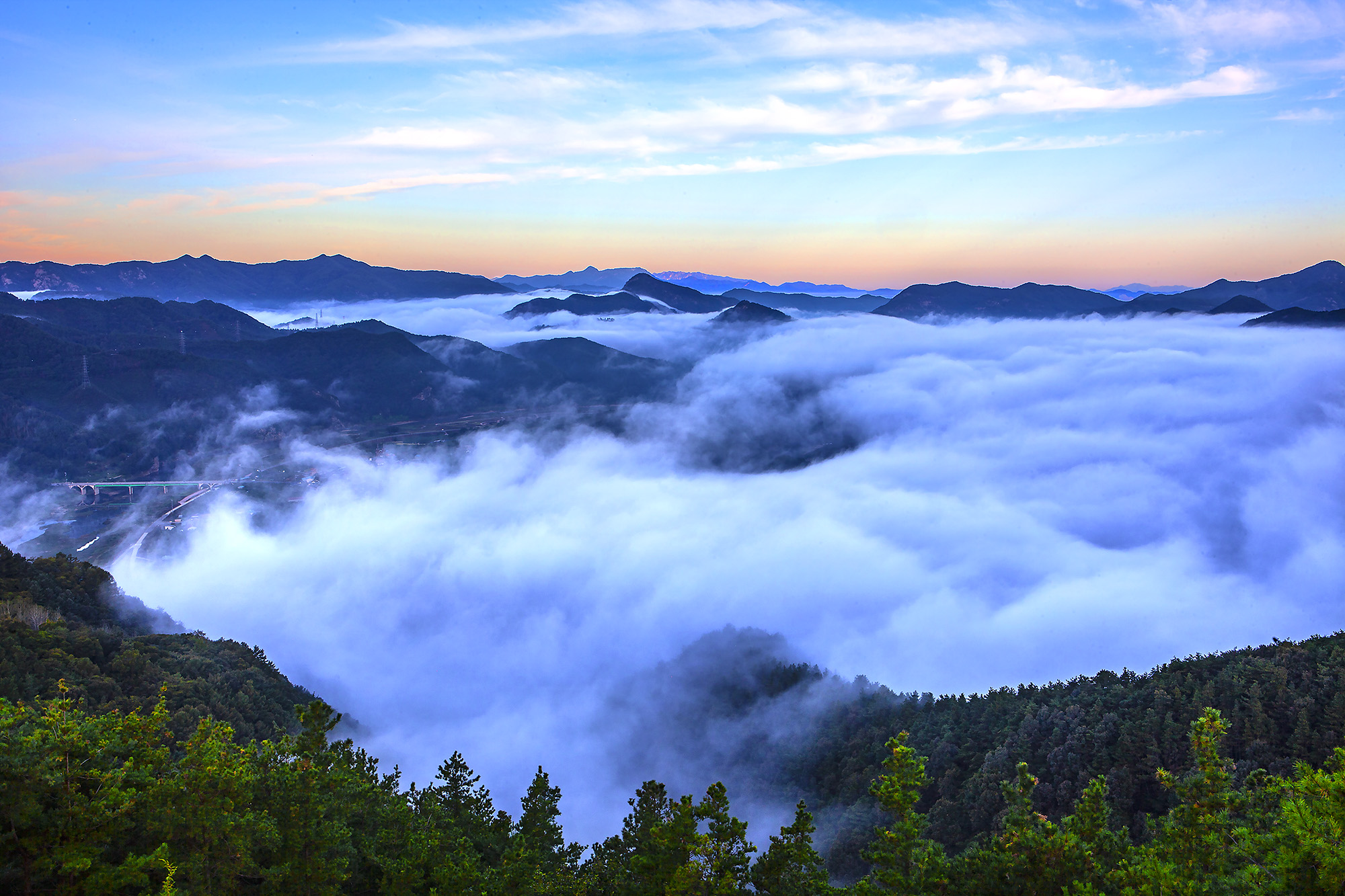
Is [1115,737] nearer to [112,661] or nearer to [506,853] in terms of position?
[506,853]

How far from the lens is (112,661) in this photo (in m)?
52.6

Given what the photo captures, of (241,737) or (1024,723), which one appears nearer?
(241,737)

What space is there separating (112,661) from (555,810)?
123 ft

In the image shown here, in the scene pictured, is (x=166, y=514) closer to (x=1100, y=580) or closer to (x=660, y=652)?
(x=660, y=652)

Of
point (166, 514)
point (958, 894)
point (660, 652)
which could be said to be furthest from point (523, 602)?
point (958, 894)

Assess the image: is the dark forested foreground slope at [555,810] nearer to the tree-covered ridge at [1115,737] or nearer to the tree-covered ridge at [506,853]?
the tree-covered ridge at [506,853]

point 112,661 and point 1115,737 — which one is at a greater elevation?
point 112,661

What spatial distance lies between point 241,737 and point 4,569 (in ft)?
125

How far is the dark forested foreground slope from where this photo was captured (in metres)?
19.2

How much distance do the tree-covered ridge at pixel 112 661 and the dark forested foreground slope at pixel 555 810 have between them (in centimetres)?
30

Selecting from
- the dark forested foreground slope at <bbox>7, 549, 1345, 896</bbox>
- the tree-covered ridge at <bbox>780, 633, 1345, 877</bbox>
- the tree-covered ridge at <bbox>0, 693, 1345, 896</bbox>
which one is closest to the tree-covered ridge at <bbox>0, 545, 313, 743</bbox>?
the dark forested foreground slope at <bbox>7, 549, 1345, 896</bbox>

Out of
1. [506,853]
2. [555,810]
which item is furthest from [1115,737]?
[506,853]

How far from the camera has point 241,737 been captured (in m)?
53.8

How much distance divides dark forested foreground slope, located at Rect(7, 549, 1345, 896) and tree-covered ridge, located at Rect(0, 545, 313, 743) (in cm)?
30
